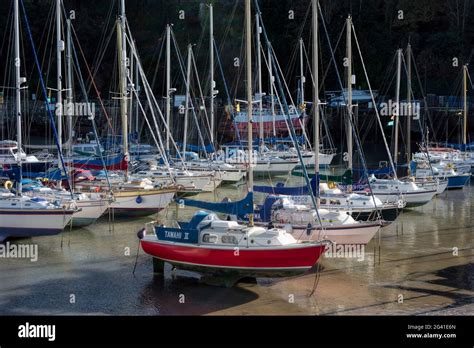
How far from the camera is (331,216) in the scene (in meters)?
25.3

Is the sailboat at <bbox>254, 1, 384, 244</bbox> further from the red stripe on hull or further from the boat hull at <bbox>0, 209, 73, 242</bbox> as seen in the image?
the boat hull at <bbox>0, 209, 73, 242</bbox>

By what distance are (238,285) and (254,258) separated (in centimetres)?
135

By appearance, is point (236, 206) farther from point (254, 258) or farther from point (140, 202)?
point (140, 202)

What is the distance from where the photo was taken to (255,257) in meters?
21.2

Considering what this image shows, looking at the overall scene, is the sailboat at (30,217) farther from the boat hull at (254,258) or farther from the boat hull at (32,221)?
the boat hull at (254,258)

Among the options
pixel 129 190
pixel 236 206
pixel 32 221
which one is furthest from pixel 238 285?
pixel 129 190

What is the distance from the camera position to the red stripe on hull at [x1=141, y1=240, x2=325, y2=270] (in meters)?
21.1

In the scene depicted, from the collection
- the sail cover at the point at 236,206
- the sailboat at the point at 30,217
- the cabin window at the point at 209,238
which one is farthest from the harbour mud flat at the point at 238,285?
the sail cover at the point at 236,206

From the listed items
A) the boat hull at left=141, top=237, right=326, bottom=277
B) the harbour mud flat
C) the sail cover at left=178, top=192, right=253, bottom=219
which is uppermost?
the sail cover at left=178, top=192, right=253, bottom=219

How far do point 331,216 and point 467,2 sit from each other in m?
54.2

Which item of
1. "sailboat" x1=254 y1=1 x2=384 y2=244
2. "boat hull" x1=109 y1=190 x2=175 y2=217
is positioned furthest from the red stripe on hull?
"boat hull" x1=109 y1=190 x2=175 y2=217

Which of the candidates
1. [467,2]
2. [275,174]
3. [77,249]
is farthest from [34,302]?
[467,2]
